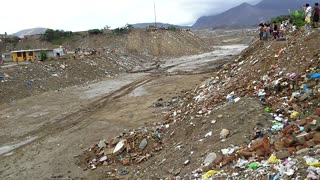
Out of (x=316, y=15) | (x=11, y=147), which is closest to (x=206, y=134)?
(x=316, y=15)

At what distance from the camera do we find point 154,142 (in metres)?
10.4

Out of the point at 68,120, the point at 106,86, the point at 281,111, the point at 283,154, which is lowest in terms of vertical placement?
the point at 68,120

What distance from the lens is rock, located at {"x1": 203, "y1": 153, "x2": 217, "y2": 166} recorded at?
7.34m

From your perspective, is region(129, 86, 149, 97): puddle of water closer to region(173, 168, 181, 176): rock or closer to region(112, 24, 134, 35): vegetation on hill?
region(173, 168, 181, 176): rock

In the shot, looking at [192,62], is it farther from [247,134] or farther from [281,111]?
[247,134]

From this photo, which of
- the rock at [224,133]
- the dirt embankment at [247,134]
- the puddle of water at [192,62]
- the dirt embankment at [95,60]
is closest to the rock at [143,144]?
the dirt embankment at [247,134]

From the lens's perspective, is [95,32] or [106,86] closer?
[106,86]

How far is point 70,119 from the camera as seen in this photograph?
656 inches

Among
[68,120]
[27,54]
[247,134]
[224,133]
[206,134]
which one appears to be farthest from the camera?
[27,54]

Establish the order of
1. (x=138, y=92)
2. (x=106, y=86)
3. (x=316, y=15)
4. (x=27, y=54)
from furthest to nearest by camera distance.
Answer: (x=27, y=54), (x=106, y=86), (x=138, y=92), (x=316, y=15)

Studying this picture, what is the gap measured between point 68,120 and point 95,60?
59.8ft

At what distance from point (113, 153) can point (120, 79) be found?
19.5m

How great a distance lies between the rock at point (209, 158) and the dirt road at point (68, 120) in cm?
347

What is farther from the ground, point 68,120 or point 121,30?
point 121,30
